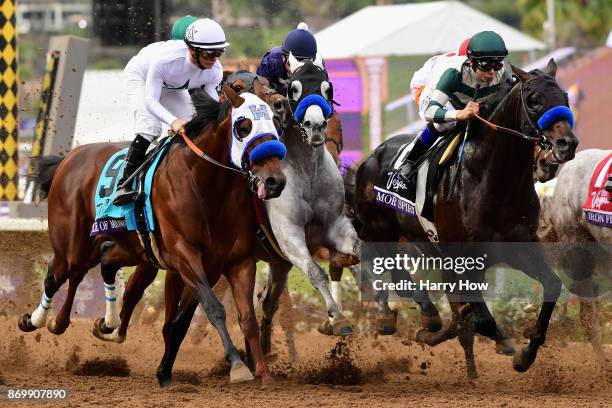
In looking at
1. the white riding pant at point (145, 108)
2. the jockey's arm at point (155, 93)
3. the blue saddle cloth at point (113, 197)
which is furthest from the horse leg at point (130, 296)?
the jockey's arm at point (155, 93)

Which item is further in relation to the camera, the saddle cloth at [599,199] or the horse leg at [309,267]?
the saddle cloth at [599,199]

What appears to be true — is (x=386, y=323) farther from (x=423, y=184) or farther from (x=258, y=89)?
(x=258, y=89)

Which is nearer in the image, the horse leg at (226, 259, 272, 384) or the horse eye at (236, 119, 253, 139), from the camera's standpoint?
the horse eye at (236, 119, 253, 139)

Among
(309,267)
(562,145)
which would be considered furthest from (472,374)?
(562,145)

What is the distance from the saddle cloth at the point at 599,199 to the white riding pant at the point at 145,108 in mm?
2974

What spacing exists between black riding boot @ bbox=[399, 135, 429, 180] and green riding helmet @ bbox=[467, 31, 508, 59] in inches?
40.4

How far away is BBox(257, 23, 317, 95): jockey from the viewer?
25.8 feet

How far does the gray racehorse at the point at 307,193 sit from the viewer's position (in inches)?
291

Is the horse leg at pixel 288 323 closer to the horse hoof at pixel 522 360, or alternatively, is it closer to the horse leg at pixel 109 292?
the horse leg at pixel 109 292

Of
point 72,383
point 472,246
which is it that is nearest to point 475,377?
point 472,246

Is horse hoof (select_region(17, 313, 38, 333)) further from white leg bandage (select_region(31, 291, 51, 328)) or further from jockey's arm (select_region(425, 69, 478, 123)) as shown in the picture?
jockey's arm (select_region(425, 69, 478, 123))

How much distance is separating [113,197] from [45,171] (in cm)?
143

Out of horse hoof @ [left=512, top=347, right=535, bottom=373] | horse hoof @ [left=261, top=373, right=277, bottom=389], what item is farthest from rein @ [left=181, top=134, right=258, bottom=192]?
horse hoof @ [left=512, top=347, right=535, bottom=373]

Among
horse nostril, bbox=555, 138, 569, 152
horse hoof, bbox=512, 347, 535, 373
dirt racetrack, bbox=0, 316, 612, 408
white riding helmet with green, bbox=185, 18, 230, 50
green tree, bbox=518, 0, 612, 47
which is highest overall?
green tree, bbox=518, 0, 612, 47
